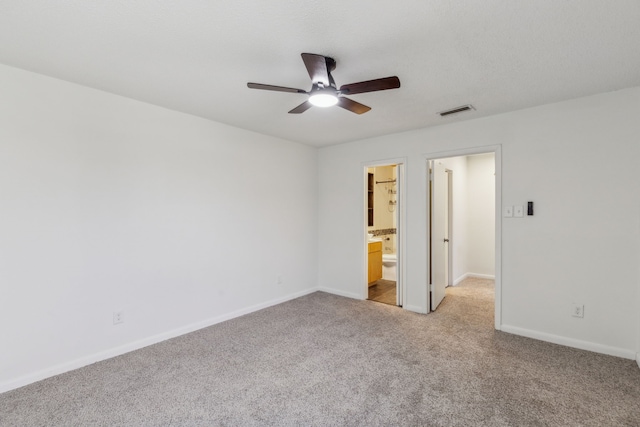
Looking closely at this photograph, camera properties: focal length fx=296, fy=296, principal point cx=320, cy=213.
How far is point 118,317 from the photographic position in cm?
275

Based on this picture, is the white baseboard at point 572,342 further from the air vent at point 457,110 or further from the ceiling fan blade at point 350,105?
the ceiling fan blade at point 350,105

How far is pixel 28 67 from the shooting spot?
7.37ft

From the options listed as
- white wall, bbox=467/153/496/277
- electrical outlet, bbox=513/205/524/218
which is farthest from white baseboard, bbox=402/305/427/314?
white wall, bbox=467/153/496/277

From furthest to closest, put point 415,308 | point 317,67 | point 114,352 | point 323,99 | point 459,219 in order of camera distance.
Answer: point 459,219 < point 415,308 < point 114,352 < point 323,99 < point 317,67

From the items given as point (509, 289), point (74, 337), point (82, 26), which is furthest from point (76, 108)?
point (509, 289)

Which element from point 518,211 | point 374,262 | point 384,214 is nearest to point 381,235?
point 384,214

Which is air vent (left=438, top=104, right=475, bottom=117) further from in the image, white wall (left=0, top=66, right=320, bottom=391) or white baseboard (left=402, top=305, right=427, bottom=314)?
white baseboard (left=402, top=305, right=427, bottom=314)

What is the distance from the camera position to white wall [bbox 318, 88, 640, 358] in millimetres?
2643

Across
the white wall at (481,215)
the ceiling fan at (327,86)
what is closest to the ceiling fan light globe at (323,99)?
the ceiling fan at (327,86)

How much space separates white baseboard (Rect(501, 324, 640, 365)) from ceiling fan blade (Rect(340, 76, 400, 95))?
287 cm

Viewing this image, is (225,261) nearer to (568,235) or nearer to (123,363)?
(123,363)

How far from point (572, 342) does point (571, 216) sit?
1219 mm

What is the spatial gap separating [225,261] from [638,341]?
4.11 metres

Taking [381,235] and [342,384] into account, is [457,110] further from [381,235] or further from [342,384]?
[381,235]
